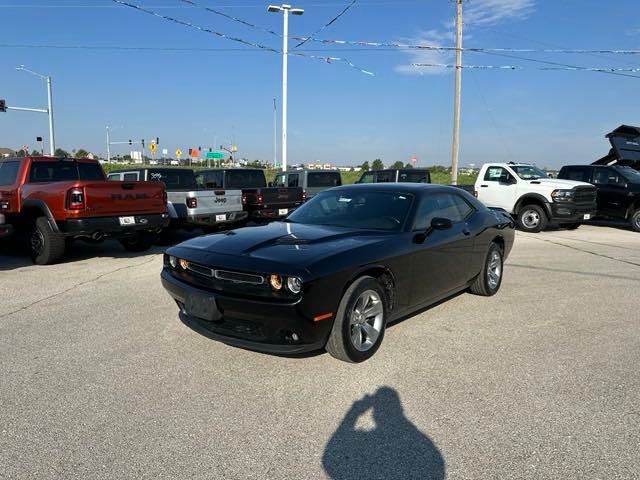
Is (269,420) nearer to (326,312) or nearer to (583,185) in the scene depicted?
(326,312)

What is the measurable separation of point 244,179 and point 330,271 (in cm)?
1110

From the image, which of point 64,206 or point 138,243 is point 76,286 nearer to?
point 64,206

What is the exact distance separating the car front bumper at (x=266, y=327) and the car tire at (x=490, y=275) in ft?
10.2

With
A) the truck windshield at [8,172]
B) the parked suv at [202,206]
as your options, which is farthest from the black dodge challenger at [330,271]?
the truck windshield at [8,172]

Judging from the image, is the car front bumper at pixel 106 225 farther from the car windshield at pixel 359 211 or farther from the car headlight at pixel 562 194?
the car headlight at pixel 562 194

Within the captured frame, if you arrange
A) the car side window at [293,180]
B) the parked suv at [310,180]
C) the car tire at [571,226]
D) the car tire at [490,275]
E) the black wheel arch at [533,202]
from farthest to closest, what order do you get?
the car side window at [293,180]
the parked suv at [310,180]
the car tire at [571,226]
the black wheel arch at [533,202]
the car tire at [490,275]

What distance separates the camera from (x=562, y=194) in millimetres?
14328

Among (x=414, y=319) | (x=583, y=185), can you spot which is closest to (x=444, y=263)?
(x=414, y=319)

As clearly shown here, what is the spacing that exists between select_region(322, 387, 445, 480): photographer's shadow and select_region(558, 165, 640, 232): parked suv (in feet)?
48.8

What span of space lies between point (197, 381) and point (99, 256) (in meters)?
7.04

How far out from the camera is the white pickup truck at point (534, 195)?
1437cm

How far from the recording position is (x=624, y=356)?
4.41 metres

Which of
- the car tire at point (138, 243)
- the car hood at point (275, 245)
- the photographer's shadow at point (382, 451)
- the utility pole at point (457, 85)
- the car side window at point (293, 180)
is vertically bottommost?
the photographer's shadow at point (382, 451)

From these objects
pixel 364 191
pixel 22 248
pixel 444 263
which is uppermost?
pixel 364 191
